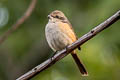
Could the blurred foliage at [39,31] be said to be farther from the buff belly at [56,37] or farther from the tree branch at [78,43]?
the tree branch at [78,43]

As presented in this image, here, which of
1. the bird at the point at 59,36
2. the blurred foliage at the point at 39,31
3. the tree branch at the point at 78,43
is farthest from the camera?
the blurred foliage at the point at 39,31

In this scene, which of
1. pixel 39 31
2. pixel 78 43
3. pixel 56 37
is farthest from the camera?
pixel 39 31

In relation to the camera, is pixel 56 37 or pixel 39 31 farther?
pixel 39 31

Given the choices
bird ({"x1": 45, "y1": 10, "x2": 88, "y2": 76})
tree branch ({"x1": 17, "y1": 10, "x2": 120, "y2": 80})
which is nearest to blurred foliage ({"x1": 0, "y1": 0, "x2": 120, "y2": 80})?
bird ({"x1": 45, "y1": 10, "x2": 88, "y2": 76})

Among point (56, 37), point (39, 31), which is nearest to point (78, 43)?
point (56, 37)

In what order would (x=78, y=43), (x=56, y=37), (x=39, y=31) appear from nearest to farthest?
1. (x=78, y=43)
2. (x=56, y=37)
3. (x=39, y=31)

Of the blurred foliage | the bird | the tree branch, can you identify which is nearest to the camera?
the tree branch

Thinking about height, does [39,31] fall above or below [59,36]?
below

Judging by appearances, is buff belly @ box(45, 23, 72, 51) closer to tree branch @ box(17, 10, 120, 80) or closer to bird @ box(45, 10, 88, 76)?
bird @ box(45, 10, 88, 76)

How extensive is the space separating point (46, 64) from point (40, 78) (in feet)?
12.3

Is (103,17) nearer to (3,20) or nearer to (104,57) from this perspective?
(104,57)

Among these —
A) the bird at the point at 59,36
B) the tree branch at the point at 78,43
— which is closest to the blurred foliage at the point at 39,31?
the bird at the point at 59,36

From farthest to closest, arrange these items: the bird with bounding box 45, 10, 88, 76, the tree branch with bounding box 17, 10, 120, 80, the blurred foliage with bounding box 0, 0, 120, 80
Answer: the blurred foliage with bounding box 0, 0, 120, 80 → the bird with bounding box 45, 10, 88, 76 → the tree branch with bounding box 17, 10, 120, 80

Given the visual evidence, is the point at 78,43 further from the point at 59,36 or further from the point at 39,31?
the point at 39,31
